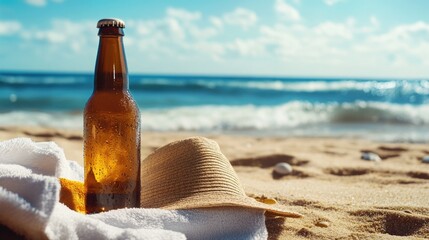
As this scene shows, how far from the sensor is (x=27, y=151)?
6.66ft

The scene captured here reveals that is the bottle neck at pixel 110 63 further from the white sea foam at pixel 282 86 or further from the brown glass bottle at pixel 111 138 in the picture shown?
the white sea foam at pixel 282 86

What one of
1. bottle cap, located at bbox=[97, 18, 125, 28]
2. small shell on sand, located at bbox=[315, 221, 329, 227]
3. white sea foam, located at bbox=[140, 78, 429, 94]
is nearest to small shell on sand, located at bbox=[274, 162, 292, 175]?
small shell on sand, located at bbox=[315, 221, 329, 227]

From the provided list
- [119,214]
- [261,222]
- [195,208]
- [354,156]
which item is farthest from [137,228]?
[354,156]

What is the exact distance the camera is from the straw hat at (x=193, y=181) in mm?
1876

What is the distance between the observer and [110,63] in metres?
1.87

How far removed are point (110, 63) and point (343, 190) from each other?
1774 mm

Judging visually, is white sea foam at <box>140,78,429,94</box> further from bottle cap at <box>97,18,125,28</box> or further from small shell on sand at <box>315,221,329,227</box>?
bottle cap at <box>97,18,125,28</box>

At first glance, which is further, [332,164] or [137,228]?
[332,164]

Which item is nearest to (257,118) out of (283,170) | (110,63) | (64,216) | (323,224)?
(283,170)

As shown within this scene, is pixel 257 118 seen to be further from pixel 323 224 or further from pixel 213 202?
pixel 213 202

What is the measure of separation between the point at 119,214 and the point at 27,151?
56 centimetres

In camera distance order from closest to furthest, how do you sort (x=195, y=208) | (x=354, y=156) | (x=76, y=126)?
(x=195, y=208), (x=354, y=156), (x=76, y=126)

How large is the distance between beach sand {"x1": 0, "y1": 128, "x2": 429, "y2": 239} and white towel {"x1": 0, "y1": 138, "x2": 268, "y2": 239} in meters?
0.38

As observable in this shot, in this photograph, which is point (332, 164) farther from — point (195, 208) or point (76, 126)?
point (76, 126)
